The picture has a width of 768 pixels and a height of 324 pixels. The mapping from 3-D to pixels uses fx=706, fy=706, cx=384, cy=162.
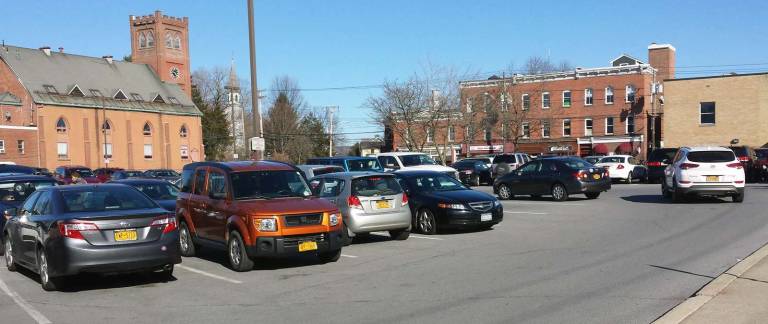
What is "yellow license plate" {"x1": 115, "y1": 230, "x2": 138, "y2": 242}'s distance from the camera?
31.1 feet

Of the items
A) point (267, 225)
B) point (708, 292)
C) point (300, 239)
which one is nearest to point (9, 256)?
point (267, 225)

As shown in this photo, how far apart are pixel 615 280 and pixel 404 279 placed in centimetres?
287

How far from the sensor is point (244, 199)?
11.5 metres

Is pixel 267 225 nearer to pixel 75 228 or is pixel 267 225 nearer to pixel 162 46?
pixel 75 228

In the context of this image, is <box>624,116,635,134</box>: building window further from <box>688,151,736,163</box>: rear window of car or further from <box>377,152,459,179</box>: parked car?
<box>688,151,736,163</box>: rear window of car

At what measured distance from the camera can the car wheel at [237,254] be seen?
10992mm

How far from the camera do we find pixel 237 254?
11227 mm

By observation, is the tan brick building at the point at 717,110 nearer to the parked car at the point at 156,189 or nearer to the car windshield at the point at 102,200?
the parked car at the point at 156,189

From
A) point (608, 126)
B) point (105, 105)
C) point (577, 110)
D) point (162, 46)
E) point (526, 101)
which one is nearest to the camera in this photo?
point (608, 126)

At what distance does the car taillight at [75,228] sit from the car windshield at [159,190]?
22.6ft

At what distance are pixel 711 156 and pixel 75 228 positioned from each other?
57.9 feet

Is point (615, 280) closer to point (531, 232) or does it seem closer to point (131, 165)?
point (531, 232)

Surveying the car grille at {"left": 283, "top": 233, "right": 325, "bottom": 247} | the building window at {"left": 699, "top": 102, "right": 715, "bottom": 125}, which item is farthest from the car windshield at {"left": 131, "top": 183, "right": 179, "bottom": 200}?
the building window at {"left": 699, "top": 102, "right": 715, "bottom": 125}

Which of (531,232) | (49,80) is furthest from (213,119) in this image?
(531,232)
